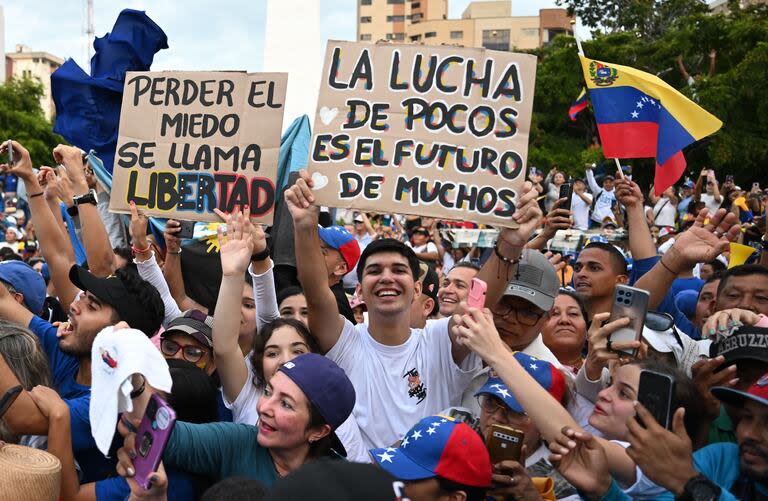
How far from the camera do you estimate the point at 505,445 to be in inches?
124

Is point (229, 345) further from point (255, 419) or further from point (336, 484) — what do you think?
point (336, 484)

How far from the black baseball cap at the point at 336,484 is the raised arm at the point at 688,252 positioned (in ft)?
10.4

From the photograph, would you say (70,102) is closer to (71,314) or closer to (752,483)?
(71,314)

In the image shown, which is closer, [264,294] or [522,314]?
[522,314]

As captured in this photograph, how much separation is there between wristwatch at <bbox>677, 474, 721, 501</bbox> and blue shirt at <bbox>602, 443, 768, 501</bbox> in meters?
0.26

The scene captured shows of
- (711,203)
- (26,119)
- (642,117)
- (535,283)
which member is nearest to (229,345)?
(535,283)

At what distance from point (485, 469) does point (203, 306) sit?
3.34m

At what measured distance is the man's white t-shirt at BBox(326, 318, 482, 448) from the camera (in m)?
3.99

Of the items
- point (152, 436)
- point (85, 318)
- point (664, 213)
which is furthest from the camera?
point (664, 213)

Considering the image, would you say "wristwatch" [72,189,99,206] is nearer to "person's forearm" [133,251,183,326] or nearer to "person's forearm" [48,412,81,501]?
"person's forearm" [133,251,183,326]

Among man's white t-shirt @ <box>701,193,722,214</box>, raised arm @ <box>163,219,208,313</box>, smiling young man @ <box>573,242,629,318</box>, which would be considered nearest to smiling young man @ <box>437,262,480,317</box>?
smiling young man @ <box>573,242,629,318</box>

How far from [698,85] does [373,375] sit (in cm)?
2045

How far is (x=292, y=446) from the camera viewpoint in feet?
10.8

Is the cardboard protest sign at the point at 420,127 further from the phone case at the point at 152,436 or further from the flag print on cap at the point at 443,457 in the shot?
the phone case at the point at 152,436
